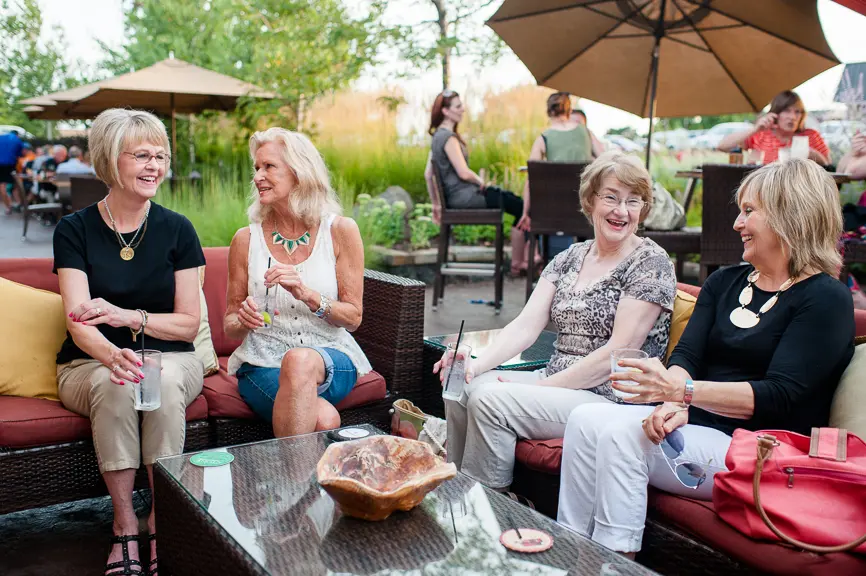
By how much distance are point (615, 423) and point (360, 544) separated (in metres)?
0.80

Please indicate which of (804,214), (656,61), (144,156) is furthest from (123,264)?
(656,61)

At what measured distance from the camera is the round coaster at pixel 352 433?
2.31 metres

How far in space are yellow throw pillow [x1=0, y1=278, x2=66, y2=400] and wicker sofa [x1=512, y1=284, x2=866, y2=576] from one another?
1.62m

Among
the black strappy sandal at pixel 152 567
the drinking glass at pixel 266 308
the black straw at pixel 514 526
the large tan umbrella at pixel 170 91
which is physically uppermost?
the large tan umbrella at pixel 170 91

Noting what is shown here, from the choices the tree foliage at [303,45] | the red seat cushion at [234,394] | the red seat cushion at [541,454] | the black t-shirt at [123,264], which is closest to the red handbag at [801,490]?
the red seat cushion at [541,454]

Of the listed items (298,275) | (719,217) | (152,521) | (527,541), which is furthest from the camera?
(719,217)

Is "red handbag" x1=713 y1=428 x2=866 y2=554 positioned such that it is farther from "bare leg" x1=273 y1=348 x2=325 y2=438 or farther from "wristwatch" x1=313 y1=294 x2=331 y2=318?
"wristwatch" x1=313 y1=294 x2=331 y2=318

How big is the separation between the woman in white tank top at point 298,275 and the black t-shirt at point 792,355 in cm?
120

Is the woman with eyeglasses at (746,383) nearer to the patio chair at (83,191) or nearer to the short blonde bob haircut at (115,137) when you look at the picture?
the short blonde bob haircut at (115,137)

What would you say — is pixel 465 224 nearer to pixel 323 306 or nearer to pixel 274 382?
pixel 323 306

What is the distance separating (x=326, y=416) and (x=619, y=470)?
1033 mm

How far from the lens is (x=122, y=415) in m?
2.41

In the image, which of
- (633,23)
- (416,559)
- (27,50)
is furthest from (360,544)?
(27,50)

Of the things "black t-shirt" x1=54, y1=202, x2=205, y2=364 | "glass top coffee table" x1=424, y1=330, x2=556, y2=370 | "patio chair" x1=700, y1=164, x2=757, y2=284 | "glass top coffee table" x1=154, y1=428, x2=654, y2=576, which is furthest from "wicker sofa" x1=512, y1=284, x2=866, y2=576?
"patio chair" x1=700, y1=164, x2=757, y2=284
